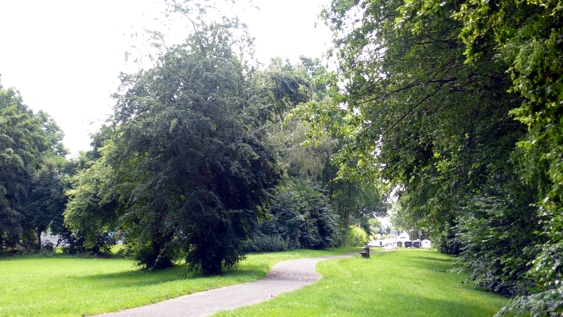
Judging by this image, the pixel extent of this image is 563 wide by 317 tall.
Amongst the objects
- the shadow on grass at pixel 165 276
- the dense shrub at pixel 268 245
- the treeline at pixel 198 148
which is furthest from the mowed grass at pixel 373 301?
the dense shrub at pixel 268 245

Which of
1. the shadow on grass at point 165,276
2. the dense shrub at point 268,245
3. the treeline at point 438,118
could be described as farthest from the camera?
the dense shrub at point 268,245

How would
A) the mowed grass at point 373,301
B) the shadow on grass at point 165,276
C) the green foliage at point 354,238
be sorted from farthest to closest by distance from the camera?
the green foliage at point 354,238, the shadow on grass at point 165,276, the mowed grass at point 373,301

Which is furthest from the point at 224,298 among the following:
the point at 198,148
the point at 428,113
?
the point at 198,148

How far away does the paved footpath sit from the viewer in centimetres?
1083

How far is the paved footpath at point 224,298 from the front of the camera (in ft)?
35.5

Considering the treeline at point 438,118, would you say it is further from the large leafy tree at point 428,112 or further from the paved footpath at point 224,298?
the paved footpath at point 224,298

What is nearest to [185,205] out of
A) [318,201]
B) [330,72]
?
[330,72]

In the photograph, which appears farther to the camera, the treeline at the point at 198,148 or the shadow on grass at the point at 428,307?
the treeline at the point at 198,148

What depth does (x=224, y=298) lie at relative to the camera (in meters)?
13.1

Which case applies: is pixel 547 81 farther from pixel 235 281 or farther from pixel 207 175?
pixel 207 175

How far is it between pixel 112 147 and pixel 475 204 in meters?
14.7

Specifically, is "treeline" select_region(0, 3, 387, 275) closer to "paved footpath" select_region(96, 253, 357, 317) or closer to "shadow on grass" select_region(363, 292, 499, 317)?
"paved footpath" select_region(96, 253, 357, 317)

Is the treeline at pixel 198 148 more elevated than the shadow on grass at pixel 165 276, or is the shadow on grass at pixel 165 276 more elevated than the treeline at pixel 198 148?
the treeline at pixel 198 148

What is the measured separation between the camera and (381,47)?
482 inches
